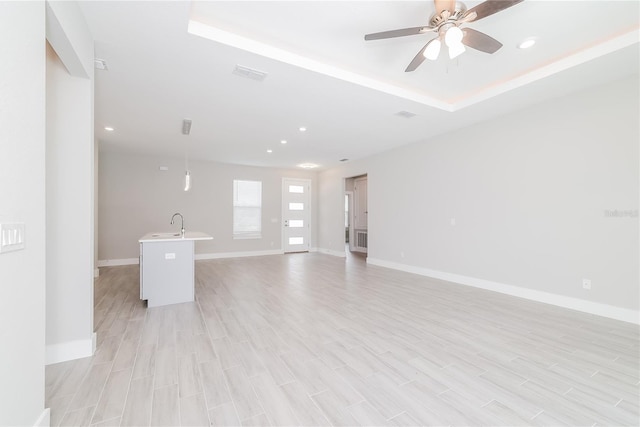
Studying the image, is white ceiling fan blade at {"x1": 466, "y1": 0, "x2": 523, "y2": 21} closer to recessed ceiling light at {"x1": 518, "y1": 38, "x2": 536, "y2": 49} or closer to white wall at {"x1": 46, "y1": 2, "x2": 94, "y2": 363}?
recessed ceiling light at {"x1": 518, "y1": 38, "x2": 536, "y2": 49}

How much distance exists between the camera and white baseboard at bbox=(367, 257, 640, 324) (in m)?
3.04

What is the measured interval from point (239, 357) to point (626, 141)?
4.73 meters

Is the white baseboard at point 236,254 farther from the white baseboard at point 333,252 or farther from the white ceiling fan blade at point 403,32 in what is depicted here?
the white ceiling fan blade at point 403,32

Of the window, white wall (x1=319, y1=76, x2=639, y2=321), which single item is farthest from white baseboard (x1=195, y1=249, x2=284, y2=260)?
white wall (x1=319, y1=76, x2=639, y2=321)

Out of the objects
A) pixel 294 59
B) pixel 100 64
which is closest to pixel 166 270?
pixel 100 64

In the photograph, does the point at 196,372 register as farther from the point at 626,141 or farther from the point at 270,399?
the point at 626,141

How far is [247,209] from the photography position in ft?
26.5

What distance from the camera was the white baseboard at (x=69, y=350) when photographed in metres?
2.09

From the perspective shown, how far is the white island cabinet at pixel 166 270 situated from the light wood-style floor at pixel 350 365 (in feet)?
0.62
